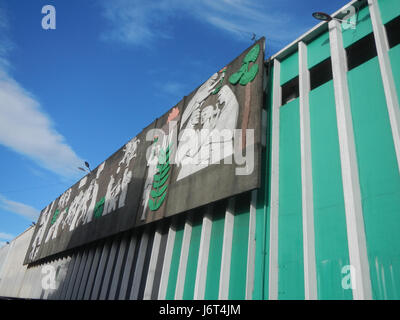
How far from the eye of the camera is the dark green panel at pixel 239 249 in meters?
8.12

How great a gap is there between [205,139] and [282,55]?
4.20 m

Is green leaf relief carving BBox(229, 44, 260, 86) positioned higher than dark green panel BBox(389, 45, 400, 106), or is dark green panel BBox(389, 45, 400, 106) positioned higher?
green leaf relief carving BBox(229, 44, 260, 86)

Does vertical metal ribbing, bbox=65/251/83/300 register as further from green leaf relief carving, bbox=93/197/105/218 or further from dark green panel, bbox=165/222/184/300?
dark green panel, bbox=165/222/184/300

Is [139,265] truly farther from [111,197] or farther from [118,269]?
[111,197]

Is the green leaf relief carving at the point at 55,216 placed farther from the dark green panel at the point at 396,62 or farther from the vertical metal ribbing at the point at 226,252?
the dark green panel at the point at 396,62

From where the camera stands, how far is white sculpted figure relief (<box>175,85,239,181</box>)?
9.82m

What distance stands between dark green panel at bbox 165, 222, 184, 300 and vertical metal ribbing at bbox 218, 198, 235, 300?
2498mm

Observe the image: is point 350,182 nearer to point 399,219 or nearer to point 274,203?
point 399,219

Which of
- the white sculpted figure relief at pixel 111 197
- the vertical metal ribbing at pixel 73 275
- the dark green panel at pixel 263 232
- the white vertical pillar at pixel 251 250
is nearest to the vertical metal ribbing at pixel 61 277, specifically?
the vertical metal ribbing at pixel 73 275

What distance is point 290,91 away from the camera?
33.6ft

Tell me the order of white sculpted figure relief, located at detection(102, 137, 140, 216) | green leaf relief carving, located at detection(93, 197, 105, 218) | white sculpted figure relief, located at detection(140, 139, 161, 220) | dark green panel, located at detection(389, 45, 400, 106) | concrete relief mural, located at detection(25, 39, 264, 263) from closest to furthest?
dark green panel, located at detection(389, 45, 400, 106)
concrete relief mural, located at detection(25, 39, 264, 263)
white sculpted figure relief, located at detection(140, 139, 161, 220)
white sculpted figure relief, located at detection(102, 137, 140, 216)
green leaf relief carving, located at detection(93, 197, 105, 218)

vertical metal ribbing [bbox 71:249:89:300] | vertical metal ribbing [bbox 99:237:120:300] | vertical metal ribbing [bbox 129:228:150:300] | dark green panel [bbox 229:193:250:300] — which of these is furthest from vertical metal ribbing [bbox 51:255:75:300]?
dark green panel [bbox 229:193:250:300]
